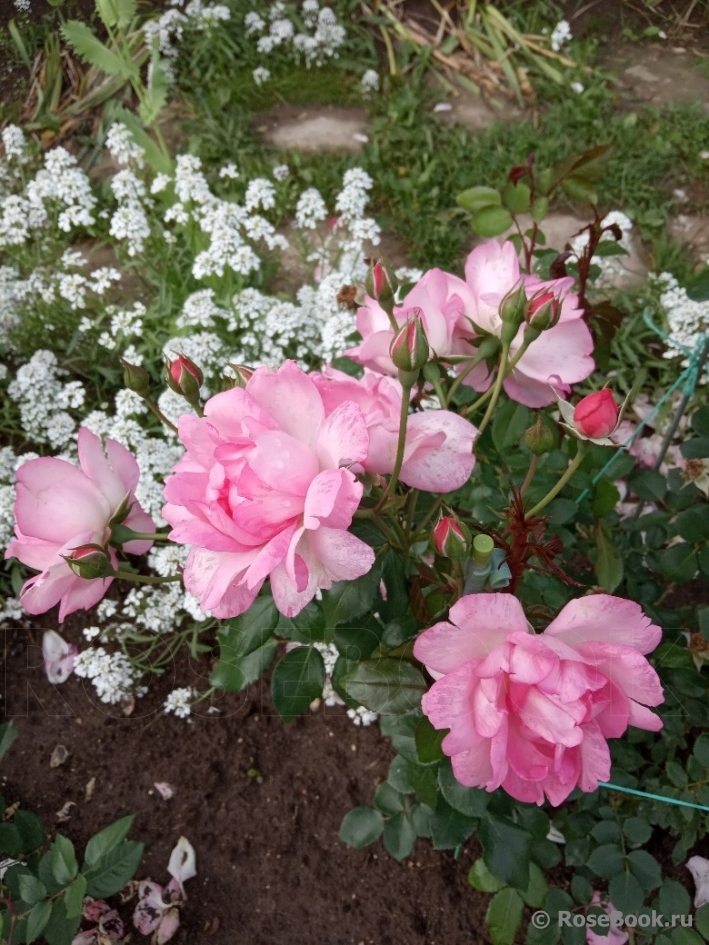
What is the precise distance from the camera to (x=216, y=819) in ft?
4.52

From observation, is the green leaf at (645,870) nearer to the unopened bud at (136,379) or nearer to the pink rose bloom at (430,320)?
the pink rose bloom at (430,320)

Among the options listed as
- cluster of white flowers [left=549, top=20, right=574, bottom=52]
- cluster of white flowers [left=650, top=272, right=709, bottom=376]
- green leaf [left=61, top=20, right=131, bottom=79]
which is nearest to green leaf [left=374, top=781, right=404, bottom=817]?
cluster of white flowers [left=650, top=272, right=709, bottom=376]

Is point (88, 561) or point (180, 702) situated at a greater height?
point (88, 561)

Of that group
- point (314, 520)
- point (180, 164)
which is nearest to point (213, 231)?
point (180, 164)

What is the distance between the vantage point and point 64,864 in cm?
88

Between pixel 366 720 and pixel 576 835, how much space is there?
0.38 m

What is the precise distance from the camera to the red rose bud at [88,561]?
578 millimetres

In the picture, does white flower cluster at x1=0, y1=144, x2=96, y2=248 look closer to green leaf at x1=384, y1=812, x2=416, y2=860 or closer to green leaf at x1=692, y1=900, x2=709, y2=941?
green leaf at x1=384, y1=812, x2=416, y2=860

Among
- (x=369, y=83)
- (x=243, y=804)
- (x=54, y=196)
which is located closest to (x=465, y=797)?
(x=243, y=804)

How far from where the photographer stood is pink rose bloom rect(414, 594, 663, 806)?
0.51 metres

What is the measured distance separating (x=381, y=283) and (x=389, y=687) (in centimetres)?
36

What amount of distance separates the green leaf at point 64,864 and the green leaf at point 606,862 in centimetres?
62

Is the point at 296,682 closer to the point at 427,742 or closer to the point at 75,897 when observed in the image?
the point at 427,742

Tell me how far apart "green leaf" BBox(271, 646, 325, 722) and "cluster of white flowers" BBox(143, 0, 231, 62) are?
5.79 feet
